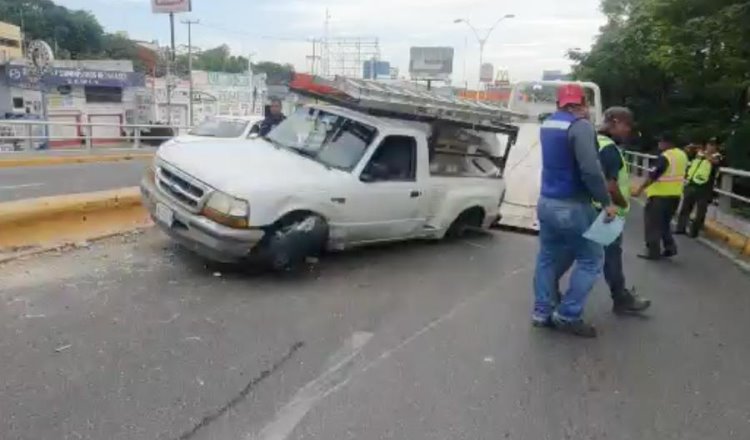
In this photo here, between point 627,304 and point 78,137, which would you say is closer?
point 627,304

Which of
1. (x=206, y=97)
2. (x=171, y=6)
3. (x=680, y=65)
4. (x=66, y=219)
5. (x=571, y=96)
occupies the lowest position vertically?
(x=206, y=97)

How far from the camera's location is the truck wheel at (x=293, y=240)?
610 centimetres

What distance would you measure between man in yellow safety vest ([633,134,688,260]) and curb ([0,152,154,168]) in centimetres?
1463

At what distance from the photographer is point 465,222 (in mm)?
8938

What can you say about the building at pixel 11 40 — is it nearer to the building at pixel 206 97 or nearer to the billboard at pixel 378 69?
the building at pixel 206 97

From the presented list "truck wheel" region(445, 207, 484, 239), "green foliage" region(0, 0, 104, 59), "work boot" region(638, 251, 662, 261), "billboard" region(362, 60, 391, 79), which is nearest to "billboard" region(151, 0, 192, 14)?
"billboard" region(362, 60, 391, 79)

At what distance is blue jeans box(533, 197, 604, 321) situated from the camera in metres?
4.97

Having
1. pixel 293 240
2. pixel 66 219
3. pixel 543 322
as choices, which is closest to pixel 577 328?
pixel 543 322

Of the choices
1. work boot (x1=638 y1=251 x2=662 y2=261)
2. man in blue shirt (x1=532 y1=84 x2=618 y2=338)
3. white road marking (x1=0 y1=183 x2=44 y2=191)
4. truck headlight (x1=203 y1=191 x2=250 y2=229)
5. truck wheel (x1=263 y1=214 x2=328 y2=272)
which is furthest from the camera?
white road marking (x1=0 y1=183 x2=44 y2=191)

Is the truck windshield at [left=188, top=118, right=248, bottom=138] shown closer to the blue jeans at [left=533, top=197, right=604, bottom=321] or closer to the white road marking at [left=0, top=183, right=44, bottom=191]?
the white road marking at [left=0, top=183, right=44, bottom=191]

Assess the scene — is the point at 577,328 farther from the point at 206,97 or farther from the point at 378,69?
the point at 378,69

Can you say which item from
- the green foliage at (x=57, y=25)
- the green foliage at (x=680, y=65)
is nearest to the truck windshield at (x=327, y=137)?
the green foliage at (x=680, y=65)

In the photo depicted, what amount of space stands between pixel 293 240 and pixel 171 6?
130 feet

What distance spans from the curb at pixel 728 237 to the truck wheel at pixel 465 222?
146 inches
